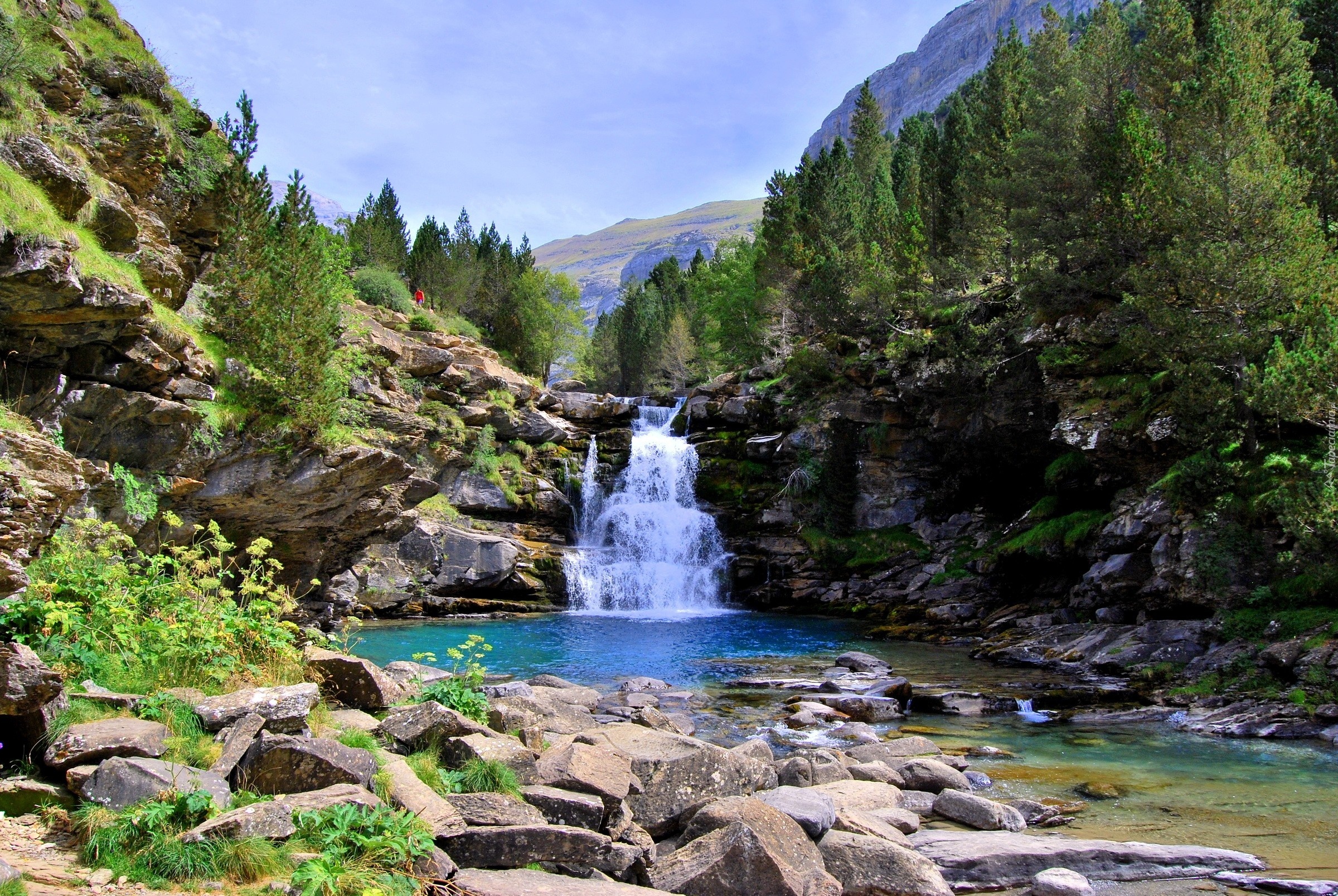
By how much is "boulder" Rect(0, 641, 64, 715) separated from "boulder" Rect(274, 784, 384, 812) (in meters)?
1.99

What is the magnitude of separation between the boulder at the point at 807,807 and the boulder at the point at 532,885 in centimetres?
187

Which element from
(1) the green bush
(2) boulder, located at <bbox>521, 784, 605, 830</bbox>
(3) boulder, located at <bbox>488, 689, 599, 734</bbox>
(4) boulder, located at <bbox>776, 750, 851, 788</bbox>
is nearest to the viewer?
(2) boulder, located at <bbox>521, 784, 605, 830</bbox>

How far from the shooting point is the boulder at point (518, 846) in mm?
5879

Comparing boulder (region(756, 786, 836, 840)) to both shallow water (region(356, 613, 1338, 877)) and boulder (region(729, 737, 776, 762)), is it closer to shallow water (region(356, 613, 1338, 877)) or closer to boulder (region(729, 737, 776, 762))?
boulder (region(729, 737, 776, 762))

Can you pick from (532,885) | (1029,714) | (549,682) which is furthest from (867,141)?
(532,885)

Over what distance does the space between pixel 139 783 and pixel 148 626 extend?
2.62 meters

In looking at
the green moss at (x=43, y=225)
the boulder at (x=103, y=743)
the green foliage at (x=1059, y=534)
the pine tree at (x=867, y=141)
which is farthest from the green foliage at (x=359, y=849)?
the pine tree at (x=867, y=141)

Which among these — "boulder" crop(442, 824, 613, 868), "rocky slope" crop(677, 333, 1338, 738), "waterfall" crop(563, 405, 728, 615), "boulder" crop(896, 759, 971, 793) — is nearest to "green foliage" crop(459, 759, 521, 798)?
"boulder" crop(442, 824, 613, 868)

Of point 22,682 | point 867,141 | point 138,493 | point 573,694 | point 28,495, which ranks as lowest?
point 573,694

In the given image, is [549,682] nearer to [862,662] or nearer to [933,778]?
[862,662]

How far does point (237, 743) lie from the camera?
20.5ft

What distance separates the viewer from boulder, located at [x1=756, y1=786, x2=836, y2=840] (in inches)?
283

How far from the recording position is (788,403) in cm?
4066

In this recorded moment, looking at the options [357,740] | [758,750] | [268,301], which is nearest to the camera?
[357,740]
